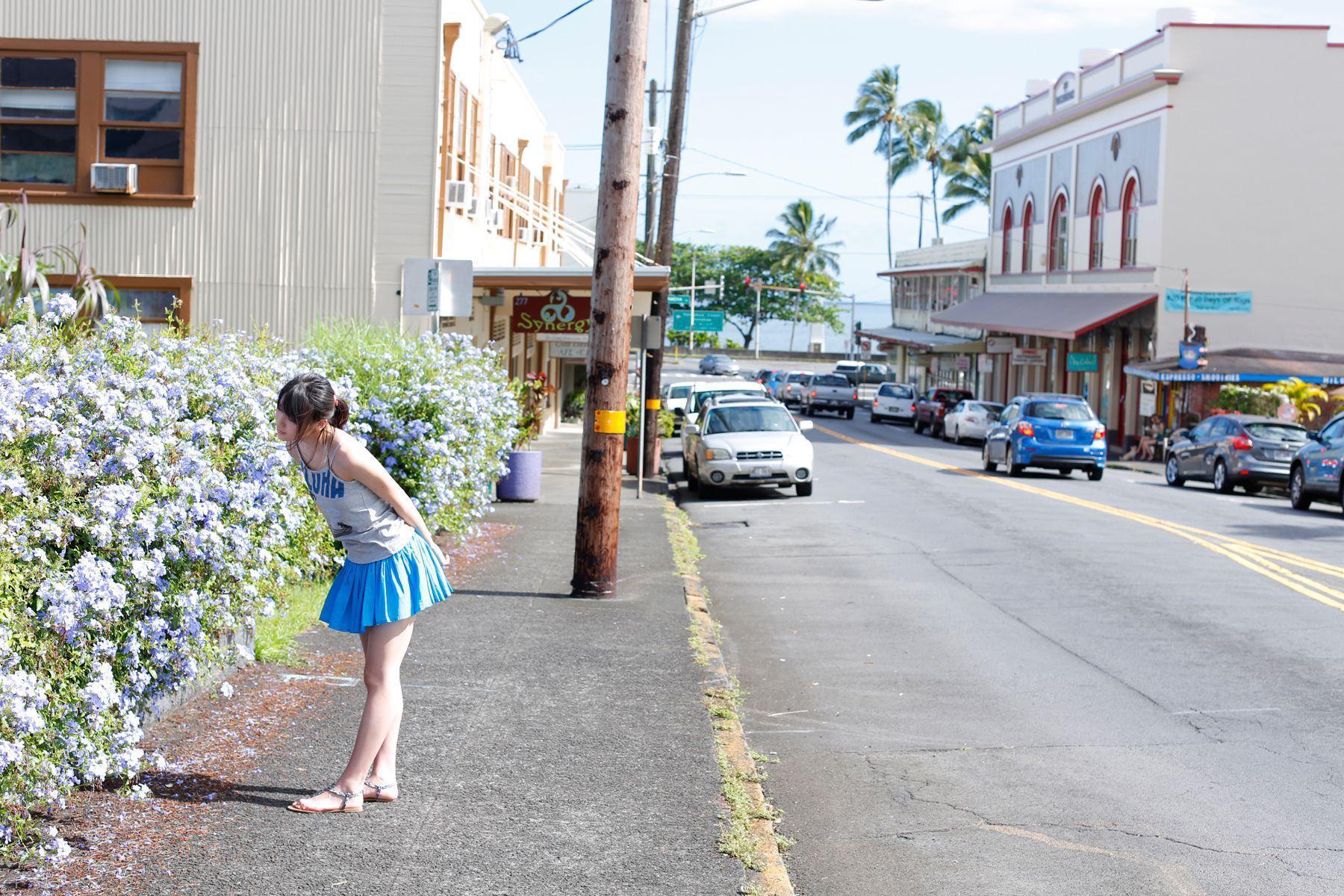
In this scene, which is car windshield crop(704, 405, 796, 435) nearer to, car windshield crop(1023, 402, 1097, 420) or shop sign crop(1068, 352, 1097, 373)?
car windshield crop(1023, 402, 1097, 420)

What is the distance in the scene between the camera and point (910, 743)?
26.7ft

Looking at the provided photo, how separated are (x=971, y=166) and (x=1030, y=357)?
3555cm

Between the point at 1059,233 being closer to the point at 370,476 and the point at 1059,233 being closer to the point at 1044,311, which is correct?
the point at 1044,311

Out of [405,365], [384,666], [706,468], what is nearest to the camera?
[384,666]

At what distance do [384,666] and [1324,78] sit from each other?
42.6 metres

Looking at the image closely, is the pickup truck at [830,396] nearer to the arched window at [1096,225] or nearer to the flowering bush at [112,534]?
the arched window at [1096,225]

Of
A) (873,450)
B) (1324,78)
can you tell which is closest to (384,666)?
(873,450)

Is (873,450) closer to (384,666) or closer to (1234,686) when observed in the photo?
(1234,686)

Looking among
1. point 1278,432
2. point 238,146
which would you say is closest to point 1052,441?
point 1278,432

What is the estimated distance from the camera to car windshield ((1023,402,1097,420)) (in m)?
29.9

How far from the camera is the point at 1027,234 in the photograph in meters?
57.5

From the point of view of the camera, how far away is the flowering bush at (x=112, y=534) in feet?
16.3

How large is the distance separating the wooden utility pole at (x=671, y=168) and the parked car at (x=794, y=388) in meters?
36.8

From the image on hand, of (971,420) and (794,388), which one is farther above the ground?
(794,388)
